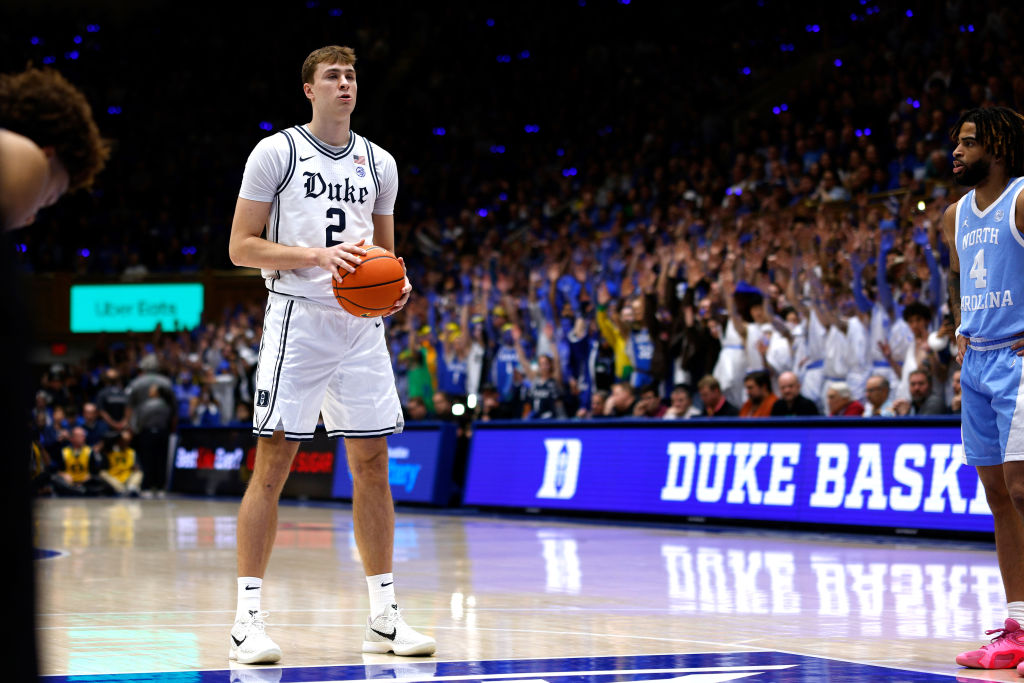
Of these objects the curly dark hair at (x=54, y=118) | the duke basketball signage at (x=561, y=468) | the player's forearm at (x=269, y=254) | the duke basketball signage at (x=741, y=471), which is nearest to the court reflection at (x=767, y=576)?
the duke basketball signage at (x=741, y=471)

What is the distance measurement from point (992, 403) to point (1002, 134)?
3.78 feet

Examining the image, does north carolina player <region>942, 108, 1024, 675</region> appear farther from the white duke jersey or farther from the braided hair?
the white duke jersey

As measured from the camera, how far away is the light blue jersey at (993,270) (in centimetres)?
548

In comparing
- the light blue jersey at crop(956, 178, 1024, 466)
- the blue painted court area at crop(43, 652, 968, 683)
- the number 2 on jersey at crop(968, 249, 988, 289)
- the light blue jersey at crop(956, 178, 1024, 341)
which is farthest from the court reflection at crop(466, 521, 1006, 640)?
the number 2 on jersey at crop(968, 249, 988, 289)

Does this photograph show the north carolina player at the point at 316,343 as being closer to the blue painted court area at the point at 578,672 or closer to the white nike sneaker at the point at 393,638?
the white nike sneaker at the point at 393,638

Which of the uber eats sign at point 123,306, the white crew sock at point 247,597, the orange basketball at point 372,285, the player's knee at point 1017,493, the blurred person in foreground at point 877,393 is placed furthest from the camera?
the uber eats sign at point 123,306

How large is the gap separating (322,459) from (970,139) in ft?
49.5

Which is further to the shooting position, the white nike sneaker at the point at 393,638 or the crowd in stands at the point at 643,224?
the crowd in stands at the point at 643,224

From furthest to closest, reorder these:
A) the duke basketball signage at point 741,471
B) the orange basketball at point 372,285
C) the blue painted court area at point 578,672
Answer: the duke basketball signage at point 741,471 → the orange basketball at point 372,285 → the blue painted court area at point 578,672

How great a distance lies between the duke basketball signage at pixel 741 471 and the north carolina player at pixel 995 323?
623cm

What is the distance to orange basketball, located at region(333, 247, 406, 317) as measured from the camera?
554 centimetres

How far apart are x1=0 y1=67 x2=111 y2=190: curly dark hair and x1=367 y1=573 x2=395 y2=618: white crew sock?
11.3ft

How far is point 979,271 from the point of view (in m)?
5.63

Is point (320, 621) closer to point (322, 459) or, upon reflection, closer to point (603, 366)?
point (603, 366)
